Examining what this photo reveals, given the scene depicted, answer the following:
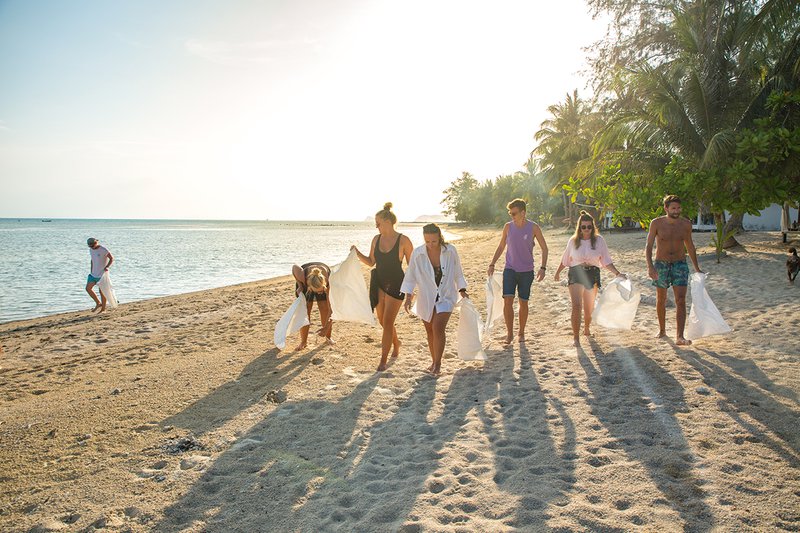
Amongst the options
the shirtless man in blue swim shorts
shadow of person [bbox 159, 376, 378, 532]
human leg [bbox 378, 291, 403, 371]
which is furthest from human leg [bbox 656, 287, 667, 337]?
shadow of person [bbox 159, 376, 378, 532]

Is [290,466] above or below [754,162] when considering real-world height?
below

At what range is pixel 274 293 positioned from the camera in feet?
44.5

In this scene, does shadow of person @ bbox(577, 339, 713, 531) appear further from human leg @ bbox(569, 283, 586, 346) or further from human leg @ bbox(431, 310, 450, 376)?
human leg @ bbox(431, 310, 450, 376)

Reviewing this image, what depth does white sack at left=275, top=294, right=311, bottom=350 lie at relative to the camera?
6332mm

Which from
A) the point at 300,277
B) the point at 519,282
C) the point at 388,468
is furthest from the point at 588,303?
the point at 388,468

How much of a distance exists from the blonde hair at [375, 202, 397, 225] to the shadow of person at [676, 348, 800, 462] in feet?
12.1

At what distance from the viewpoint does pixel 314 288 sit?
6.34 meters

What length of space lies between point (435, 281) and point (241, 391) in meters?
2.46

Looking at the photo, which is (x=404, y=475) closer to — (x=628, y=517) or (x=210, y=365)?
(x=628, y=517)

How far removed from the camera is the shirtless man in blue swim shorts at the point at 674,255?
580 cm

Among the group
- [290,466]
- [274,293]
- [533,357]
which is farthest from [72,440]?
[274,293]

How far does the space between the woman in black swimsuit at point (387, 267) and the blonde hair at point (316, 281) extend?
974mm

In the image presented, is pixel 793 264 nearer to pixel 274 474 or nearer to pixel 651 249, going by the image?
pixel 651 249

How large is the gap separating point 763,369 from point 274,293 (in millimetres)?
11550
